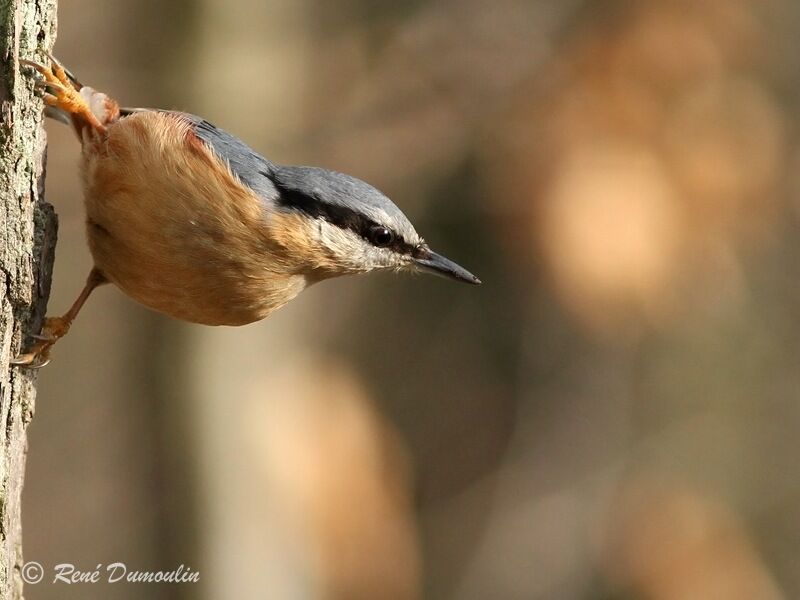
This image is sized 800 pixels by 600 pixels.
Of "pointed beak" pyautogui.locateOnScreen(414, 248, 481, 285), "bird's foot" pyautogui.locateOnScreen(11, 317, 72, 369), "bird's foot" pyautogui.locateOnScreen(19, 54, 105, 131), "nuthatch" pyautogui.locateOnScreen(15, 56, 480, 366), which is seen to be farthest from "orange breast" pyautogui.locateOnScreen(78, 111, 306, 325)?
"pointed beak" pyautogui.locateOnScreen(414, 248, 481, 285)

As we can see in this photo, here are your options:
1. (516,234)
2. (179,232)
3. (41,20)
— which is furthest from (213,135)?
(516,234)

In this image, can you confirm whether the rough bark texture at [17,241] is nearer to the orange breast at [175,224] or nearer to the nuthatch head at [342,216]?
the orange breast at [175,224]

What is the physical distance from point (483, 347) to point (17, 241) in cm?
574

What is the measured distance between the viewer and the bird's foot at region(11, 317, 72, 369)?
264 centimetres

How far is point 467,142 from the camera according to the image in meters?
7.46

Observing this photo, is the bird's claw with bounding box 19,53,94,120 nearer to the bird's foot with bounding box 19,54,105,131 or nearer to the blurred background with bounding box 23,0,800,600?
the bird's foot with bounding box 19,54,105,131

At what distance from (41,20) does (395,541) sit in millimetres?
5442

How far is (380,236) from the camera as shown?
10.4ft

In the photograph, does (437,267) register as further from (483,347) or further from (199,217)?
(483,347)

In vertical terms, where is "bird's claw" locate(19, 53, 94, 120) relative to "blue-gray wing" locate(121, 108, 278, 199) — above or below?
above

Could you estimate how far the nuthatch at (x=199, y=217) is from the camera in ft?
9.12

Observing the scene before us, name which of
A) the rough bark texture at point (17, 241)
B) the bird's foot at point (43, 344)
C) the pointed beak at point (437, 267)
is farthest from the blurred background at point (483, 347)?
the rough bark texture at point (17, 241)

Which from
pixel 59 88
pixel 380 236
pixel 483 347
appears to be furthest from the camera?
pixel 483 347

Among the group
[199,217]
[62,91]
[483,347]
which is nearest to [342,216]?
[199,217]
